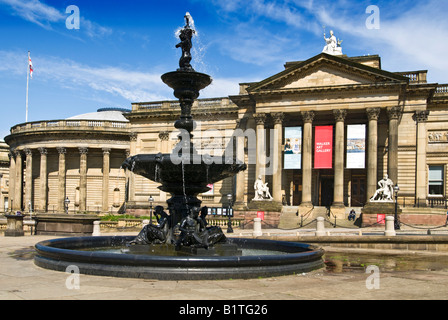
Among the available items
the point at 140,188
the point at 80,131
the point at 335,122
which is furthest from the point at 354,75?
the point at 80,131

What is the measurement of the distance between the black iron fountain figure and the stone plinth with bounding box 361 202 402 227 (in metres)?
28.4

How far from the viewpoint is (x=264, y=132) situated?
49.2 meters

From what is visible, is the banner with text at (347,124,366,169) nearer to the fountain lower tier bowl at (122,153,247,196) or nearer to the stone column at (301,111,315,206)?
the stone column at (301,111,315,206)

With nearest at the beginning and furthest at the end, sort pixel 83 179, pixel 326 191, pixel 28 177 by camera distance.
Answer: pixel 326 191, pixel 83 179, pixel 28 177

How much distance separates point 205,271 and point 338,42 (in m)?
52.3

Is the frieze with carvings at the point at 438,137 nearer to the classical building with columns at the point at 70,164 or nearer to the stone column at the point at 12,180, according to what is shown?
the classical building with columns at the point at 70,164

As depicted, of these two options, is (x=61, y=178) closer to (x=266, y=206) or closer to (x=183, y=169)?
(x=266, y=206)

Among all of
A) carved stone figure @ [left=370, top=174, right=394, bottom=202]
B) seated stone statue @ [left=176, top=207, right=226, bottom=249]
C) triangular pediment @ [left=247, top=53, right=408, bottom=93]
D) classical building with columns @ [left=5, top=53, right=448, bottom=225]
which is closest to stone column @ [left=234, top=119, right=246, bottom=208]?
classical building with columns @ [left=5, top=53, right=448, bottom=225]

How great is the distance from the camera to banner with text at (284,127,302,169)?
47188 mm

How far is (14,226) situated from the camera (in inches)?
1112

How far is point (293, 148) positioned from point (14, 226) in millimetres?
26791

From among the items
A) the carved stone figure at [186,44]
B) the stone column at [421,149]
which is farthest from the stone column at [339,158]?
the carved stone figure at [186,44]

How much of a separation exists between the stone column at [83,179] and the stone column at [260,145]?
1041 inches

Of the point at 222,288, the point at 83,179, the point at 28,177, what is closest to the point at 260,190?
the point at 83,179
